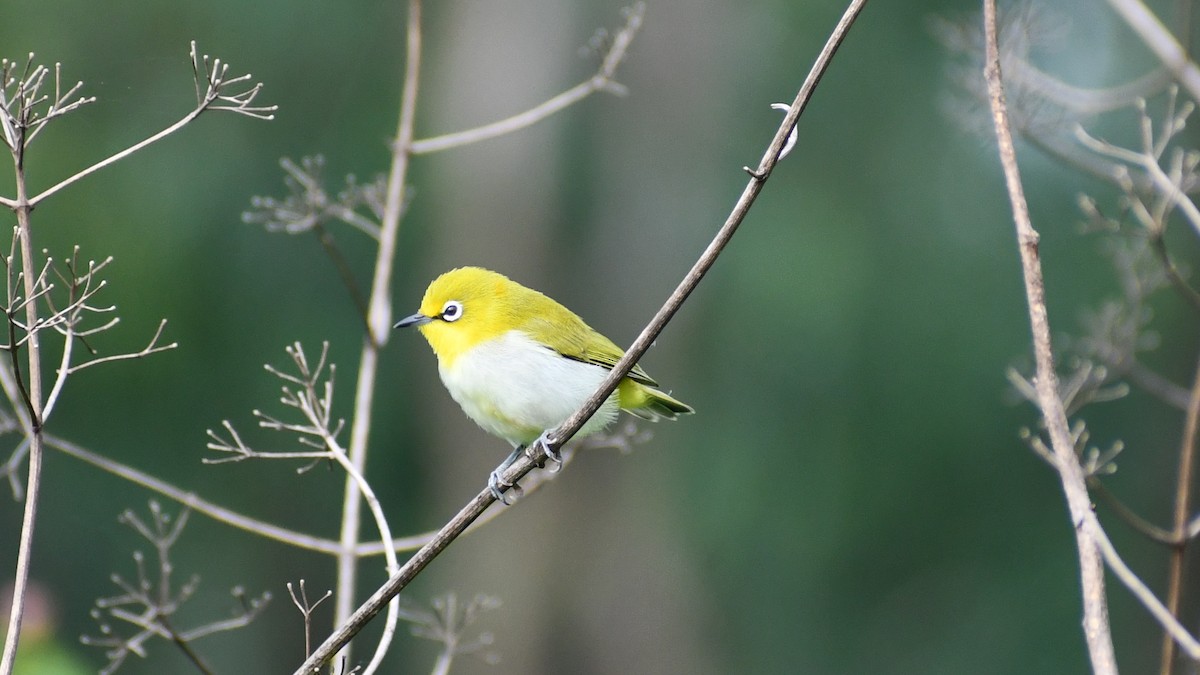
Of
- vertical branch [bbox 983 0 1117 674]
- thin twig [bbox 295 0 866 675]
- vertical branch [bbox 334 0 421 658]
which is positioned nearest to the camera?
vertical branch [bbox 983 0 1117 674]

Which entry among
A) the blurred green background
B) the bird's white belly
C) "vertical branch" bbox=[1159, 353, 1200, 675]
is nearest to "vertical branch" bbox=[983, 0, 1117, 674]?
"vertical branch" bbox=[1159, 353, 1200, 675]

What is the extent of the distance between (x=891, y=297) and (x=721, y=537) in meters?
3.10

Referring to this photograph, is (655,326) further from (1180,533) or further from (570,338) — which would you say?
(570,338)

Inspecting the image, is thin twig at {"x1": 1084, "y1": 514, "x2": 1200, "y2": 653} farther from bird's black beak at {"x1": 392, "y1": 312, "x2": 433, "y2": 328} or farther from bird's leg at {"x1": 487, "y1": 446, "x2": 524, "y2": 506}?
bird's black beak at {"x1": 392, "y1": 312, "x2": 433, "y2": 328}

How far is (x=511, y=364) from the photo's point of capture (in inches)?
150

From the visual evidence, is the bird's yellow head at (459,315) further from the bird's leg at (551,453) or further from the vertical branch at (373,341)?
the bird's leg at (551,453)

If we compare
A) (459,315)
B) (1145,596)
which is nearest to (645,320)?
(459,315)

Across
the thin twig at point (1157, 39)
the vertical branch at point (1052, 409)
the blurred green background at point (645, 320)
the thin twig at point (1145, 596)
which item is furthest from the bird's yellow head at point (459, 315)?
the blurred green background at point (645, 320)

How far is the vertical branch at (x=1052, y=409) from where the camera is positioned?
1.80 meters

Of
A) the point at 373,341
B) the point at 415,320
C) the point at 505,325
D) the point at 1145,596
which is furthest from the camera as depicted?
the point at 505,325

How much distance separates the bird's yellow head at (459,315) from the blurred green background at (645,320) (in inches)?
225

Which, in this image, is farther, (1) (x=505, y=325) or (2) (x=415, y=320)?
(1) (x=505, y=325)

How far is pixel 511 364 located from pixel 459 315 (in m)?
0.23

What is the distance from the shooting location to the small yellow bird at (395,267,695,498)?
3.74 meters
